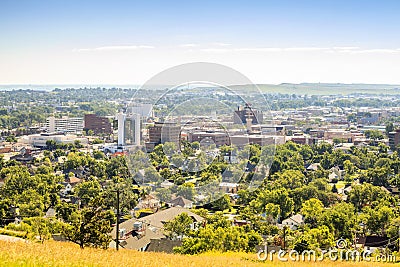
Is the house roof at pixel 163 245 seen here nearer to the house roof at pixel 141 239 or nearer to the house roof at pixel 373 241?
the house roof at pixel 141 239

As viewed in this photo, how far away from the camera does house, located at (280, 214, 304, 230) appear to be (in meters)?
16.0

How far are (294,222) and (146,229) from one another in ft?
16.0

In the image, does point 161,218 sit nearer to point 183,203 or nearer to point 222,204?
point 183,203

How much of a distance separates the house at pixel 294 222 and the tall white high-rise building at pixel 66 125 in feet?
136

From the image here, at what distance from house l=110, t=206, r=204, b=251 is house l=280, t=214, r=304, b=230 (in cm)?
285

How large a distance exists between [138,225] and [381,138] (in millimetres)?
38195

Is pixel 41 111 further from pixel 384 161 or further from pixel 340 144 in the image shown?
pixel 384 161

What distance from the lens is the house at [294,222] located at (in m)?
Answer: 16.0

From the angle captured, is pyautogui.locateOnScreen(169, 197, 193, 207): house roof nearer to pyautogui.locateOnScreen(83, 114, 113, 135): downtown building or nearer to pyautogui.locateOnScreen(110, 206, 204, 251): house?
pyautogui.locateOnScreen(110, 206, 204, 251): house

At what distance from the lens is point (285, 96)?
384 ft

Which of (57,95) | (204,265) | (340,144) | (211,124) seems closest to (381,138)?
(340,144)

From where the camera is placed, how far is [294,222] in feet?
53.7

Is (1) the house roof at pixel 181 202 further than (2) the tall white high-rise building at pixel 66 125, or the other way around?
(2) the tall white high-rise building at pixel 66 125

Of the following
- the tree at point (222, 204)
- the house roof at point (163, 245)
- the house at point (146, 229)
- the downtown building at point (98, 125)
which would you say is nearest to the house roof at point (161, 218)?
the house at point (146, 229)
